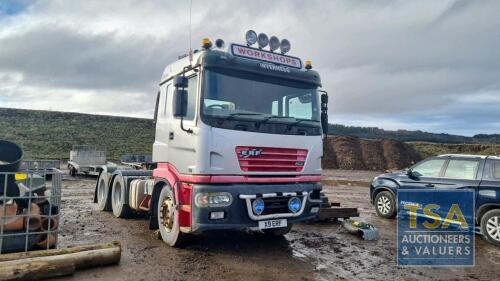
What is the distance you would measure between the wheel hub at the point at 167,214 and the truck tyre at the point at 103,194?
3.70 meters

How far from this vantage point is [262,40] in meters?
6.36

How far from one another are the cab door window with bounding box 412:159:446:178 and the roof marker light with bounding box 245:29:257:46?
5.51 metres

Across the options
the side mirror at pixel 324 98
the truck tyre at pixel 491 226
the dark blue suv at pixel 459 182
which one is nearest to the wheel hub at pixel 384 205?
the dark blue suv at pixel 459 182

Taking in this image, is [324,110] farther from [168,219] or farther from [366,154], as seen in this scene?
[366,154]

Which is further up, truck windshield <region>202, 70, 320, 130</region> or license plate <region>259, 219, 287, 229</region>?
truck windshield <region>202, 70, 320, 130</region>

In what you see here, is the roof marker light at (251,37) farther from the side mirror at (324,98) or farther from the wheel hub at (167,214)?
the wheel hub at (167,214)

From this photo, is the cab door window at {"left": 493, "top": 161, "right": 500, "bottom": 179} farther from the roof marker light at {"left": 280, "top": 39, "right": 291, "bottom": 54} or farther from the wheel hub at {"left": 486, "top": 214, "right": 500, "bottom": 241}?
the roof marker light at {"left": 280, "top": 39, "right": 291, "bottom": 54}

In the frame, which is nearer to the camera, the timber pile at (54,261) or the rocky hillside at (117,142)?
the timber pile at (54,261)

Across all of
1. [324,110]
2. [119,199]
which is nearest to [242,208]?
[324,110]

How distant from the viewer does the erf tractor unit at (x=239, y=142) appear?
540cm

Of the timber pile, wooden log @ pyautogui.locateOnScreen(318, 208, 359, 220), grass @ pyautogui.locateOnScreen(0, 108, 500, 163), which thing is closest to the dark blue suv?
wooden log @ pyautogui.locateOnScreen(318, 208, 359, 220)

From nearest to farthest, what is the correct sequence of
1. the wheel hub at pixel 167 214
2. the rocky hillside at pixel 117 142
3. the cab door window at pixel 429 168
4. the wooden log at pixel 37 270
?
the wooden log at pixel 37 270 → the wheel hub at pixel 167 214 → the cab door window at pixel 429 168 → the rocky hillside at pixel 117 142

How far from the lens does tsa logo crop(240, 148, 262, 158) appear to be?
555 cm

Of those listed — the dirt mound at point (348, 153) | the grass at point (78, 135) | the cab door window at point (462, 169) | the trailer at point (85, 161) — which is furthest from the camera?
the grass at point (78, 135)
